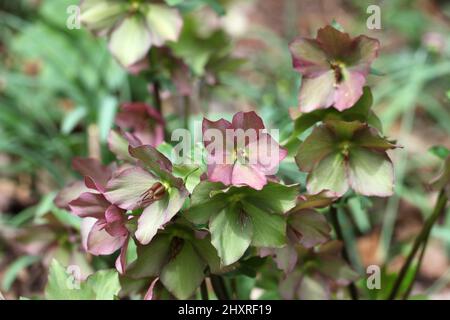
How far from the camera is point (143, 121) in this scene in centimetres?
126

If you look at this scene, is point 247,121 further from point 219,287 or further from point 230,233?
point 219,287

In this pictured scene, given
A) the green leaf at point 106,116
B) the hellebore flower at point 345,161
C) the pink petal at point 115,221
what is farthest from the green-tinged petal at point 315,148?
the green leaf at point 106,116

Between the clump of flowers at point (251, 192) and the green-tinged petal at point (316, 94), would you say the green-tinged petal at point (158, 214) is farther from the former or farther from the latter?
the green-tinged petal at point (316, 94)

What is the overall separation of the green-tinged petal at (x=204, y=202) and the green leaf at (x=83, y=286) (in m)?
0.21

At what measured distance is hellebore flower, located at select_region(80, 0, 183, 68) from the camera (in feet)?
3.84

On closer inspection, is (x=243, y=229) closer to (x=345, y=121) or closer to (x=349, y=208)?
(x=345, y=121)

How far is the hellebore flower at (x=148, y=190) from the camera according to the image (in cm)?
85

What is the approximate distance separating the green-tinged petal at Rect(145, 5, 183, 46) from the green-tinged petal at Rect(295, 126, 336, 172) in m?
0.32

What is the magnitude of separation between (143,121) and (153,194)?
1.33 feet

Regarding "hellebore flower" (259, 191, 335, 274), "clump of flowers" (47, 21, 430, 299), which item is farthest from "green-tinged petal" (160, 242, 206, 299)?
"hellebore flower" (259, 191, 335, 274)

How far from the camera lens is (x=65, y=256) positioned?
48.7 inches

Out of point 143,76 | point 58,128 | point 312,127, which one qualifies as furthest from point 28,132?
point 312,127
